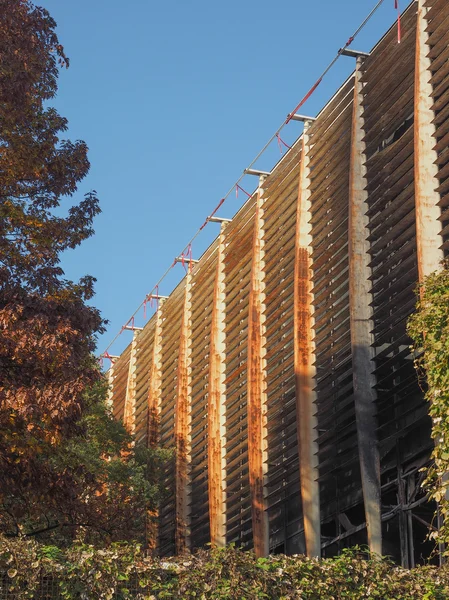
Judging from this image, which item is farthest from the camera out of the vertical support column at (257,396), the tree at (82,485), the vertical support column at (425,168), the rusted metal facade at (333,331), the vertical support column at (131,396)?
the vertical support column at (131,396)

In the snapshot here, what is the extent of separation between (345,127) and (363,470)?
9.89 metres

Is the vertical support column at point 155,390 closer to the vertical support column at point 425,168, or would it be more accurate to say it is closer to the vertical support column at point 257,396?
the vertical support column at point 257,396

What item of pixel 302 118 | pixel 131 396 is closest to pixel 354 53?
pixel 302 118

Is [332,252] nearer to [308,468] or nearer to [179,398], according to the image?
[308,468]

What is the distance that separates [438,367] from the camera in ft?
47.1

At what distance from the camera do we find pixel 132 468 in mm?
32781

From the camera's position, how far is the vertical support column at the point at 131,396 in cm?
4633

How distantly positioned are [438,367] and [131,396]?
3387 centimetres

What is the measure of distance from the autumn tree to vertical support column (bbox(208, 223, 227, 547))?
50.6 ft

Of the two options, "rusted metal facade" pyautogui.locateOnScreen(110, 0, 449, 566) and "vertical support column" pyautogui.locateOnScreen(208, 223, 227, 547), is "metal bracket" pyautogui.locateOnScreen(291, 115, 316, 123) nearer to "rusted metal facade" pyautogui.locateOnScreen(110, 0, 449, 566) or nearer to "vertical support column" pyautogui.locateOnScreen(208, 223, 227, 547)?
"rusted metal facade" pyautogui.locateOnScreen(110, 0, 449, 566)

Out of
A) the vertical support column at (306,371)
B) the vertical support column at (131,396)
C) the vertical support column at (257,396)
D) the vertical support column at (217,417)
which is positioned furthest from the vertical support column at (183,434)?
the vertical support column at (306,371)

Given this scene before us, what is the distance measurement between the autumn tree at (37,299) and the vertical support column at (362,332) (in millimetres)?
8592

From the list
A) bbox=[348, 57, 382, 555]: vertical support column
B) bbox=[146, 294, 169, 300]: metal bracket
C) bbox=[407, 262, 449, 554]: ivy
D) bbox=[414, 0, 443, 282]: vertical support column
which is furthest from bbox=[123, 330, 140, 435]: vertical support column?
bbox=[407, 262, 449, 554]: ivy

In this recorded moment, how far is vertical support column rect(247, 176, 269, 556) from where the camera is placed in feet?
99.2
